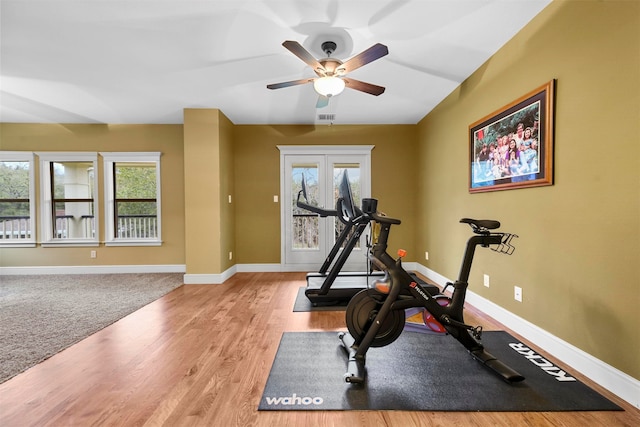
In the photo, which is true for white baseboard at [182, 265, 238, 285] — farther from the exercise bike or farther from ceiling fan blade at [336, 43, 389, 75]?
ceiling fan blade at [336, 43, 389, 75]

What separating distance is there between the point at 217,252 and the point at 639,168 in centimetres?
441

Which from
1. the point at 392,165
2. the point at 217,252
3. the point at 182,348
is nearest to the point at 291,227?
the point at 217,252

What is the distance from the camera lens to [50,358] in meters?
2.18

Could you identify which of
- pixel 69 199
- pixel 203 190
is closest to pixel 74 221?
pixel 69 199

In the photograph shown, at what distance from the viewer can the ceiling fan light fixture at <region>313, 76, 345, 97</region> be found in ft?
8.09

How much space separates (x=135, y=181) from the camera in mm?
5258

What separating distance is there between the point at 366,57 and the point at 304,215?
3292 millimetres

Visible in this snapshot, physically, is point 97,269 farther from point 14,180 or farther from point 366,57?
point 366,57

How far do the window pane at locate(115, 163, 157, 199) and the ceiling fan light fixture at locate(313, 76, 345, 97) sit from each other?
4.08 metres

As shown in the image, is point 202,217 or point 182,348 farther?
point 202,217

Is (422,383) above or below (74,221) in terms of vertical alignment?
below

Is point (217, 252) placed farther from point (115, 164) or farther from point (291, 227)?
point (115, 164)

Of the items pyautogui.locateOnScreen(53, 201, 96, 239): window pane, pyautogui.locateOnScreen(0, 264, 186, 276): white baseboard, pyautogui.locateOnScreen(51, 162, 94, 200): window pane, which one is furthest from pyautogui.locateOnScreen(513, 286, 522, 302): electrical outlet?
pyautogui.locateOnScreen(51, 162, 94, 200): window pane

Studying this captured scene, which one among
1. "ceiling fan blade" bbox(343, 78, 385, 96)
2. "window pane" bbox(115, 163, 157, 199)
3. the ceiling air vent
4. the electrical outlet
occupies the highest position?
the ceiling air vent
